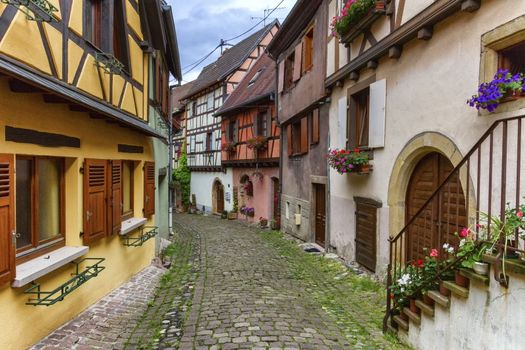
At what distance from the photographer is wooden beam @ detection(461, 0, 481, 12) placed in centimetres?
443

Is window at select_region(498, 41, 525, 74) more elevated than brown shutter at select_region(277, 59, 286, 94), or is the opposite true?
brown shutter at select_region(277, 59, 286, 94)

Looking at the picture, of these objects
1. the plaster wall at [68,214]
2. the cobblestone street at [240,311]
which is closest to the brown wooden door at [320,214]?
the cobblestone street at [240,311]

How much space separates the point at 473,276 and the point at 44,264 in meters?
4.09

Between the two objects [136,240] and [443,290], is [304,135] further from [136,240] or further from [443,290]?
[443,290]

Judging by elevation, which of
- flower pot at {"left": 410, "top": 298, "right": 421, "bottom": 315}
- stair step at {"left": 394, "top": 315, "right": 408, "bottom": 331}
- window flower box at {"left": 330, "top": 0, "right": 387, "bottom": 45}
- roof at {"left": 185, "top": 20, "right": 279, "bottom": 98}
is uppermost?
roof at {"left": 185, "top": 20, "right": 279, "bottom": 98}

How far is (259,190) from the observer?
1772cm

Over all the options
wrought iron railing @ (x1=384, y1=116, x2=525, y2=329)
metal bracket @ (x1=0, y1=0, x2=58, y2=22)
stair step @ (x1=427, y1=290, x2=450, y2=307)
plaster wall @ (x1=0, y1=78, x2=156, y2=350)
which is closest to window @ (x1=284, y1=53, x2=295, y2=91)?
plaster wall @ (x1=0, y1=78, x2=156, y2=350)

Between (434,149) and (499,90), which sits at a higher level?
(499,90)

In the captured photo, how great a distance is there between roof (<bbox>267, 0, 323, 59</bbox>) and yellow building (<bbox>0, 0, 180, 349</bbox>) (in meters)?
4.79

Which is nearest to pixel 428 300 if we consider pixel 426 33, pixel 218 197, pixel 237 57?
pixel 426 33

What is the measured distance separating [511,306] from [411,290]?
141cm

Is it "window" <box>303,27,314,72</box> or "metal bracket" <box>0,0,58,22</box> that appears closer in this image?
"metal bracket" <box>0,0,58,22</box>

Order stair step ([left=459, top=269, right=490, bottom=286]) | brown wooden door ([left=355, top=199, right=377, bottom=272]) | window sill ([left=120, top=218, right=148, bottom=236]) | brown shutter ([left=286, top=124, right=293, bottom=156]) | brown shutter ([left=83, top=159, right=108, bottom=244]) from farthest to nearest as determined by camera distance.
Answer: brown shutter ([left=286, top=124, right=293, bottom=156])
brown wooden door ([left=355, top=199, right=377, bottom=272])
window sill ([left=120, top=218, right=148, bottom=236])
brown shutter ([left=83, top=159, right=108, bottom=244])
stair step ([left=459, top=269, right=490, bottom=286])

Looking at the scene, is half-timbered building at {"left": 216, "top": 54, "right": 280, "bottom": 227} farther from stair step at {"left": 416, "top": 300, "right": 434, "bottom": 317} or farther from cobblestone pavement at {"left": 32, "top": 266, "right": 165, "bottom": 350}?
stair step at {"left": 416, "top": 300, "right": 434, "bottom": 317}
